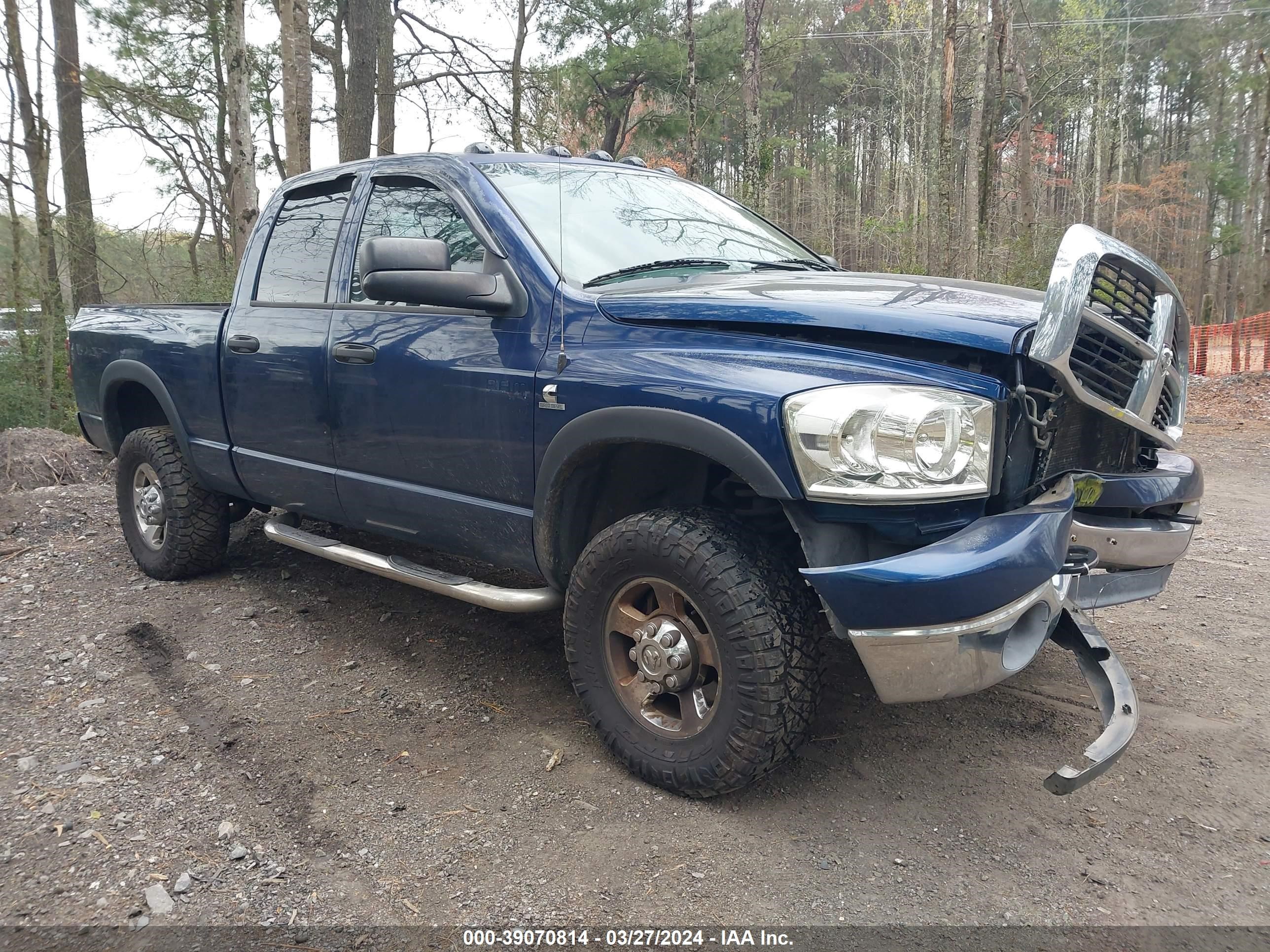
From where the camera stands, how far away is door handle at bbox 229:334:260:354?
412 cm

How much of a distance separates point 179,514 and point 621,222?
2879 mm

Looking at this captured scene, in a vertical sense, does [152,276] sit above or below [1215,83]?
below

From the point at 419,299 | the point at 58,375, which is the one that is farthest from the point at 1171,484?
the point at 58,375

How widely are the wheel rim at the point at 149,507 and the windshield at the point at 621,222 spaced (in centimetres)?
273

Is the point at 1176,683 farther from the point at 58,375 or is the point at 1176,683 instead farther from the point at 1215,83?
the point at 1215,83

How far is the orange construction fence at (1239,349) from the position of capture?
1527cm

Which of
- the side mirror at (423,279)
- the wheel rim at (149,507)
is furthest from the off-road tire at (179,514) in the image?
the side mirror at (423,279)

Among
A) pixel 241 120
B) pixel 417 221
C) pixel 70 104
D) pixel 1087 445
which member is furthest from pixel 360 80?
pixel 1087 445

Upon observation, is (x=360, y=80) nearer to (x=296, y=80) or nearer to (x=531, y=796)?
(x=296, y=80)

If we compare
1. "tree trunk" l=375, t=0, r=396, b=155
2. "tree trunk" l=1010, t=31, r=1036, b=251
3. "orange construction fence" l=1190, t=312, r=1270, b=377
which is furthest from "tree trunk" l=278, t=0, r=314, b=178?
"orange construction fence" l=1190, t=312, r=1270, b=377

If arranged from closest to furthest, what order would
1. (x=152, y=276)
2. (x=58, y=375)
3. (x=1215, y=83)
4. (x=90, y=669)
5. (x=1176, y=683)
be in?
(x=1176, y=683) → (x=90, y=669) → (x=58, y=375) → (x=152, y=276) → (x=1215, y=83)

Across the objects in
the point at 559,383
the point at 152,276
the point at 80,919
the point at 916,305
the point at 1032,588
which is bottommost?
the point at 80,919

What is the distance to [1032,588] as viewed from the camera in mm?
2283

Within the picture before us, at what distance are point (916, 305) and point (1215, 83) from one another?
134 feet
